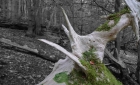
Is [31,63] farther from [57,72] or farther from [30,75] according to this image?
[57,72]

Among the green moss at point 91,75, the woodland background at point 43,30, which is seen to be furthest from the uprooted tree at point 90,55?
the woodland background at point 43,30

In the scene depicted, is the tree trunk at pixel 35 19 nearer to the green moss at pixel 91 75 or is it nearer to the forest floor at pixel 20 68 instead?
the forest floor at pixel 20 68

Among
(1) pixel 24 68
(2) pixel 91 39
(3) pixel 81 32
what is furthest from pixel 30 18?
(2) pixel 91 39

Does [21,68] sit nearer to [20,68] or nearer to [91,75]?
[20,68]

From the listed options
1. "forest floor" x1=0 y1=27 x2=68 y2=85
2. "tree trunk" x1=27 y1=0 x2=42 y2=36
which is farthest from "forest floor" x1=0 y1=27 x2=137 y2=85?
"tree trunk" x1=27 y1=0 x2=42 y2=36

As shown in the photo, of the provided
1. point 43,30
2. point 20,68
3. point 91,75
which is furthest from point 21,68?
point 43,30

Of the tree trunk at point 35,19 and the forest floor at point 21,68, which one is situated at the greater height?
the tree trunk at point 35,19

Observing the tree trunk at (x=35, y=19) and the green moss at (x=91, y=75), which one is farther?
the tree trunk at (x=35, y=19)

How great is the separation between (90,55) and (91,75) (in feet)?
0.94

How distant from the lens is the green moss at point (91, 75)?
9.24 feet

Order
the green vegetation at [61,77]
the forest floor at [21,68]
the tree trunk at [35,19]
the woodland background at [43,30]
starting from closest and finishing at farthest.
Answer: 1. the green vegetation at [61,77]
2. the forest floor at [21,68]
3. the woodland background at [43,30]
4. the tree trunk at [35,19]

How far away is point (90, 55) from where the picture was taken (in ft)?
9.93

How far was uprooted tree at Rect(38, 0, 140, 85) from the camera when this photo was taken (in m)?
2.82

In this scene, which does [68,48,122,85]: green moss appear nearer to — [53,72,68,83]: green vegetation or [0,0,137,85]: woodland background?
[53,72,68,83]: green vegetation
